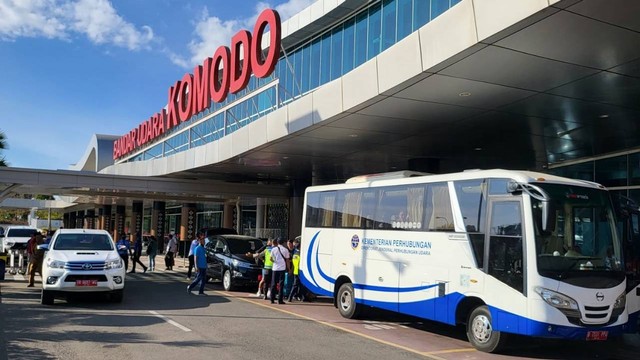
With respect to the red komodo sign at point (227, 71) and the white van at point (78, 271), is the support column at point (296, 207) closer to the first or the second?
the red komodo sign at point (227, 71)

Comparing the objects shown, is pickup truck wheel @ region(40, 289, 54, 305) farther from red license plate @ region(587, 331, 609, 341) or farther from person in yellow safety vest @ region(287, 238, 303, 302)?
red license plate @ region(587, 331, 609, 341)

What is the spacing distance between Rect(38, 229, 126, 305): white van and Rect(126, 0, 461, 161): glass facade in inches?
335

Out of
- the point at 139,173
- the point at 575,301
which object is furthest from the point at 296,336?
the point at 139,173

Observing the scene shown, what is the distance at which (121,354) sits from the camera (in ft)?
26.8

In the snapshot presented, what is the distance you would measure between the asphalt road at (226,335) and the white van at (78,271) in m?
0.43

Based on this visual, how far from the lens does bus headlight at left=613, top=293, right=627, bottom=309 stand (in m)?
8.75

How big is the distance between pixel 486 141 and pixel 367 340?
9.51 m

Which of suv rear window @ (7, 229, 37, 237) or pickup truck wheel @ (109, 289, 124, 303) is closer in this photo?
pickup truck wheel @ (109, 289, 124, 303)

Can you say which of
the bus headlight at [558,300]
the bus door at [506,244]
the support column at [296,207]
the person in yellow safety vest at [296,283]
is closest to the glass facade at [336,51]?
the support column at [296,207]

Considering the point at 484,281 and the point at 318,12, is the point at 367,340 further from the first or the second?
the point at 318,12

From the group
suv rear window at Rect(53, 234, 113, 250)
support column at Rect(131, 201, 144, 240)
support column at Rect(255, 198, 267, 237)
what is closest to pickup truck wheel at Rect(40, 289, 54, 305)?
suv rear window at Rect(53, 234, 113, 250)

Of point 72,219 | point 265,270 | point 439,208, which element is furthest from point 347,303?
point 72,219

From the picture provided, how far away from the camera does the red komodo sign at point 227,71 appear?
61.5 ft

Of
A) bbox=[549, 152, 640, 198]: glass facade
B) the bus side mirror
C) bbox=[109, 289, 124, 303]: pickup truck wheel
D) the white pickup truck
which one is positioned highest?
bbox=[549, 152, 640, 198]: glass facade
